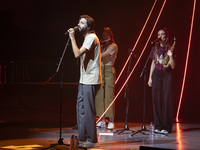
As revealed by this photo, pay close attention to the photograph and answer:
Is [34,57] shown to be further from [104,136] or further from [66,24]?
[104,136]

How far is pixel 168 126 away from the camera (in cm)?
469

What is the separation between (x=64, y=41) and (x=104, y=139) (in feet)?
14.5

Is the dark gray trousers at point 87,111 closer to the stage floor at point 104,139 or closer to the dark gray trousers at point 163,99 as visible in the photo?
the stage floor at point 104,139

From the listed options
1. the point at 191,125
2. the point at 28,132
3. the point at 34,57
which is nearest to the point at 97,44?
the point at 28,132

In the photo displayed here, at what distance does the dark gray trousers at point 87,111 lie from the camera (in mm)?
3545

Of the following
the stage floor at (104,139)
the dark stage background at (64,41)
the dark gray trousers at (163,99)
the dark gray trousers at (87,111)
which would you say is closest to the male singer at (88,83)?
the dark gray trousers at (87,111)

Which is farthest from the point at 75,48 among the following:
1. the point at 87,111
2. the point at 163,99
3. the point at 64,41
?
the point at 64,41

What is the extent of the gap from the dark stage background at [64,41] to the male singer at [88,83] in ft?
9.75

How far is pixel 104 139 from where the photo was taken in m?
4.14

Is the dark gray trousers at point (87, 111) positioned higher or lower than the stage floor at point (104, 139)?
higher

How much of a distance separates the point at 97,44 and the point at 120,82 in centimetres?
383

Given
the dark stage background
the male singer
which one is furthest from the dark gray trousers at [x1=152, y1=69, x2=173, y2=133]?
the dark stage background

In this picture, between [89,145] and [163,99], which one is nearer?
[89,145]

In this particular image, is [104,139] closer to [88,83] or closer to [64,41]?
[88,83]
